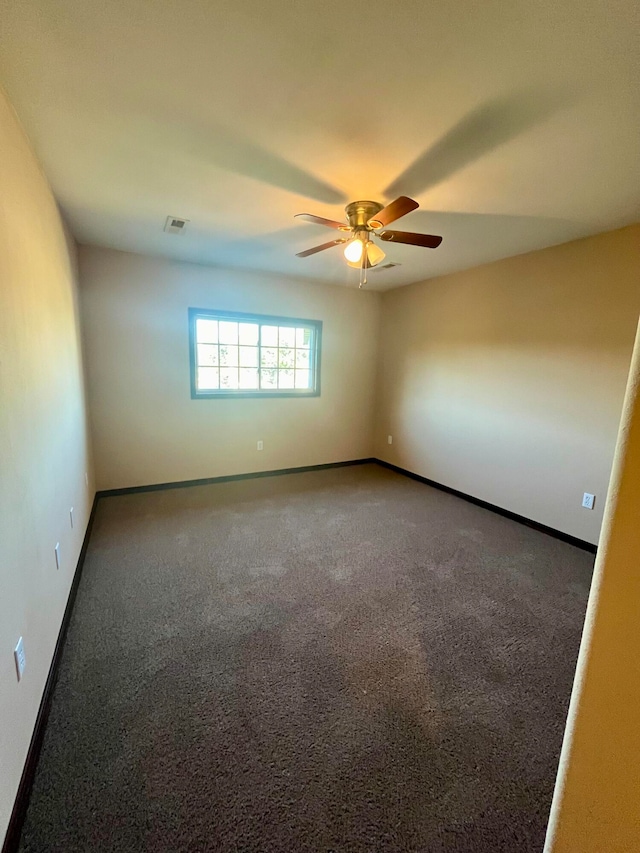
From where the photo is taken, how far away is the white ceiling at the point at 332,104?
1.13 meters

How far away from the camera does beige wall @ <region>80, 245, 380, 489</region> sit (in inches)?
142

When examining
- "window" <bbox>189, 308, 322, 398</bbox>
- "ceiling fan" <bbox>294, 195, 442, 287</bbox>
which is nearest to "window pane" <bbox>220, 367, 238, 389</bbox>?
"window" <bbox>189, 308, 322, 398</bbox>

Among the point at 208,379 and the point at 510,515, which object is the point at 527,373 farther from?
the point at 208,379

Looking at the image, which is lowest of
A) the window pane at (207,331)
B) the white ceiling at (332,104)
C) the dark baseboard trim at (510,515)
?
the dark baseboard trim at (510,515)

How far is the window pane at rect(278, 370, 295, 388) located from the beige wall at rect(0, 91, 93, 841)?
8.41 ft

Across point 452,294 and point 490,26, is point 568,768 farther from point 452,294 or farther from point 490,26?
point 452,294

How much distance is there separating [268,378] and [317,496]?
1639mm

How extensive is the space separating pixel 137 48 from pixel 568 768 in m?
2.25

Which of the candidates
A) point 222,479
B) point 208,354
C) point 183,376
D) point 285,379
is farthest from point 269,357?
point 222,479

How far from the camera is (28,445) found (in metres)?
1.50

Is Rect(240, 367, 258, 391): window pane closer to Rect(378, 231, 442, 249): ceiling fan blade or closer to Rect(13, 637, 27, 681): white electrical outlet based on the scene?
Rect(378, 231, 442, 249): ceiling fan blade

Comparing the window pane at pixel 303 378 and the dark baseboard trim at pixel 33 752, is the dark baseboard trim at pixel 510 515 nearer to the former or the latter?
the window pane at pixel 303 378

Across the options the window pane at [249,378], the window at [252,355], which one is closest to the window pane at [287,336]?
the window at [252,355]

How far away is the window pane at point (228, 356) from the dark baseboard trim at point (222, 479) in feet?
4.47
